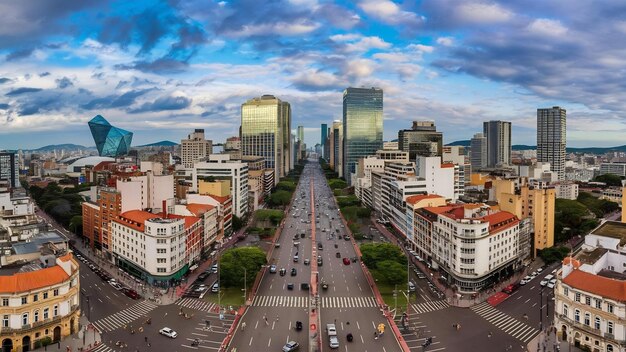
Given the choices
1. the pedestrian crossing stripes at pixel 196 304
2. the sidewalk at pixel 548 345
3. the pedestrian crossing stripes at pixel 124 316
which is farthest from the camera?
the pedestrian crossing stripes at pixel 196 304

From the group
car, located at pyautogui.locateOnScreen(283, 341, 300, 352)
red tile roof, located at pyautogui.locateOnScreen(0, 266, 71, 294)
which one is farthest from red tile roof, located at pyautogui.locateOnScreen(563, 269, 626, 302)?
red tile roof, located at pyautogui.locateOnScreen(0, 266, 71, 294)

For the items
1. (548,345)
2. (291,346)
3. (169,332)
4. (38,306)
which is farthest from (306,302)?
(38,306)

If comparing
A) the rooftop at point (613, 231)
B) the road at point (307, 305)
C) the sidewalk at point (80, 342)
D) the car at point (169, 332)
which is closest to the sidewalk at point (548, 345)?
the road at point (307, 305)

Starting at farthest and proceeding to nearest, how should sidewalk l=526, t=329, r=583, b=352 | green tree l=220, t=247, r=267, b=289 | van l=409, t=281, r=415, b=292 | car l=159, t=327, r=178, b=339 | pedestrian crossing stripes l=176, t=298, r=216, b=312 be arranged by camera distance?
van l=409, t=281, r=415, b=292 → green tree l=220, t=247, r=267, b=289 → pedestrian crossing stripes l=176, t=298, r=216, b=312 → car l=159, t=327, r=178, b=339 → sidewalk l=526, t=329, r=583, b=352

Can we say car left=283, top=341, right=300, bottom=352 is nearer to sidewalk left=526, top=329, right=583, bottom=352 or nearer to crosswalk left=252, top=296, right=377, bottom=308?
crosswalk left=252, top=296, right=377, bottom=308

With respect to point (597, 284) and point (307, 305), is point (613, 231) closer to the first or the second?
point (597, 284)

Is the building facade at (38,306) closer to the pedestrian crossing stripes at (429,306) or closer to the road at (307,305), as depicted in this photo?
the road at (307,305)
